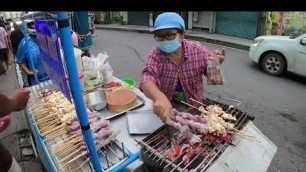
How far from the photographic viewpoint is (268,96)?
7.32m

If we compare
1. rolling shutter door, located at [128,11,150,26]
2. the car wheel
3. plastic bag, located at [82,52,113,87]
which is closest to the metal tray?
plastic bag, located at [82,52,113,87]

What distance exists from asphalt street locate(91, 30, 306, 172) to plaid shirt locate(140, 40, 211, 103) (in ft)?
8.64

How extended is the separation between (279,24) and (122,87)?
12.1 metres

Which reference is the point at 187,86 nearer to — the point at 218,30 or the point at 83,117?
the point at 83,117

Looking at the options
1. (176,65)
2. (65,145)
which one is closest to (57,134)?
(65,145)

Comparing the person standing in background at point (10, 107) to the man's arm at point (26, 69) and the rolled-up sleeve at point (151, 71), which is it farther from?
the man's arm at point (26, 69)

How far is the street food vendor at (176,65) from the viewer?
9.46ft

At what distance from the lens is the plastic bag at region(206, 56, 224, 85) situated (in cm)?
280

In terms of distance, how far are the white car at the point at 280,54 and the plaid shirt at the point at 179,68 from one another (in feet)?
20.3

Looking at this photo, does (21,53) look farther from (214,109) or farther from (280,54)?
(280,54)

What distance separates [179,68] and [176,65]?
0.16ft

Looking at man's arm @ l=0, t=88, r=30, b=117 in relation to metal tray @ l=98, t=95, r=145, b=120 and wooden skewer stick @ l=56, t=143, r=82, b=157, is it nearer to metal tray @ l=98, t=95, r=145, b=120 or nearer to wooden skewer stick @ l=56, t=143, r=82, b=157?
wooden skewer stick @ l=56, t=143, r=82, b=157
